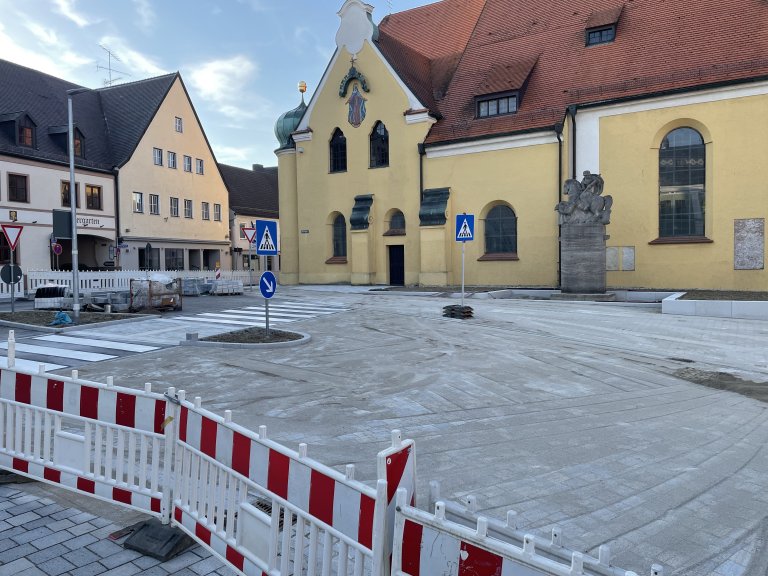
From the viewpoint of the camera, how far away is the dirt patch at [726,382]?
27.2 feet

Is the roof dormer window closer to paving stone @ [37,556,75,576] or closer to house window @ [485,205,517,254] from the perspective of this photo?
house window @ [485,205,517,254]

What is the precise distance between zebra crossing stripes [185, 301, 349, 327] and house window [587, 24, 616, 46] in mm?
19795

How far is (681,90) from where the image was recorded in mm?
24859

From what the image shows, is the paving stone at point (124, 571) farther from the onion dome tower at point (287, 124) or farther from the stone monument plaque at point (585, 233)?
the onion dome tower at point (287, 124)

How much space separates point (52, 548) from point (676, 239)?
26817 mm

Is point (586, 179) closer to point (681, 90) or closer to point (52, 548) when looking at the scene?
point (681, 90)

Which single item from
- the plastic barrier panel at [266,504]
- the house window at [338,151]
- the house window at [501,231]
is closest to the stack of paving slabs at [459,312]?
the house window at [501,231]

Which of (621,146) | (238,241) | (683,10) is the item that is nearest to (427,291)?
(621,146)

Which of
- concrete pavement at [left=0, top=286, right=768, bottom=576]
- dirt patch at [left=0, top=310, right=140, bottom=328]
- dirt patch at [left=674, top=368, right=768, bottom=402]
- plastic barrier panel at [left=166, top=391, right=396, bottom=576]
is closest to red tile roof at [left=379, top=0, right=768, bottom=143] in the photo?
concrete pavement at [left=0, top=286, right=768, bottom=576]

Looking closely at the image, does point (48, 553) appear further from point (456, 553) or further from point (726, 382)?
point (726, 382)

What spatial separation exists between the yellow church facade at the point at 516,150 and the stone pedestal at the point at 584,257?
1997mm

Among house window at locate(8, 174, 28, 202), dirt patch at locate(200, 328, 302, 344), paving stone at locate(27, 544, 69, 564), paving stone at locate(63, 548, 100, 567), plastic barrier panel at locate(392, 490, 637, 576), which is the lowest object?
paving stone at locate(63, 548, 100, 567)

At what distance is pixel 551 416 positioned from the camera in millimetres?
7043

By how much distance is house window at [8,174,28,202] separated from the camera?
32.8m
